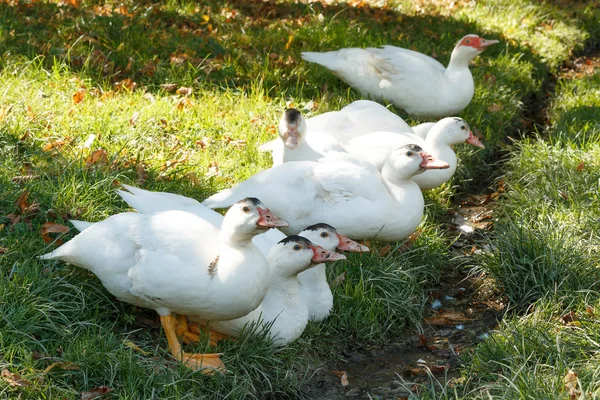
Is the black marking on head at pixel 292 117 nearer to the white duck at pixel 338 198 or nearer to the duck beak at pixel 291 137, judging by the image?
the duck beak at pixel 291 137

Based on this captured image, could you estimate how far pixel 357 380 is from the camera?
195 inches

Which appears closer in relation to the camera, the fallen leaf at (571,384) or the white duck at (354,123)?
the fallen leaf at (571,384)

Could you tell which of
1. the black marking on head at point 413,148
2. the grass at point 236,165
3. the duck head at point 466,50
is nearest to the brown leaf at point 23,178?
the grass at point 236,165

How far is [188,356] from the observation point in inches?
177

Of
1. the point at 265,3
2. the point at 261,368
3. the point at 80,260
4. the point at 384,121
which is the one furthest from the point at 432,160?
the point at 265,3

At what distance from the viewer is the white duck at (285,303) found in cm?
479

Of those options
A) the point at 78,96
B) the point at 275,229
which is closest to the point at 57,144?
the point at 78,96

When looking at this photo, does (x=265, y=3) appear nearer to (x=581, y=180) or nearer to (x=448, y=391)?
(x=581, y=180)

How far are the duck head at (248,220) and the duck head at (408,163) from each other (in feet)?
5.46

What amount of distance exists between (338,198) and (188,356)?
1703mm

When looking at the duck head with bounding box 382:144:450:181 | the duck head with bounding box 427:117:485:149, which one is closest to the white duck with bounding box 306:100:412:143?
the duck head with bounding box 427:117:485:149

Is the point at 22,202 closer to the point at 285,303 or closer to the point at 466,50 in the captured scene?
the point at 285,303

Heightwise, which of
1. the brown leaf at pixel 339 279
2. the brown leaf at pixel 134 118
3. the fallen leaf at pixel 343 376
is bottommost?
the fallen leaf at pixel 343 376

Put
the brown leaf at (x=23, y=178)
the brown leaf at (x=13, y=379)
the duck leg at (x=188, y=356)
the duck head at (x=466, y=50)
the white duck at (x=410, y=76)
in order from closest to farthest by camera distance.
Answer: the brown leaf at (x=13, y=379) < the duck leg at (x=188, y=356) < the brown leaf at (x=23, y=178) < the white duck at (x=410, y=76) < the duck head at (x=466, y=50)
